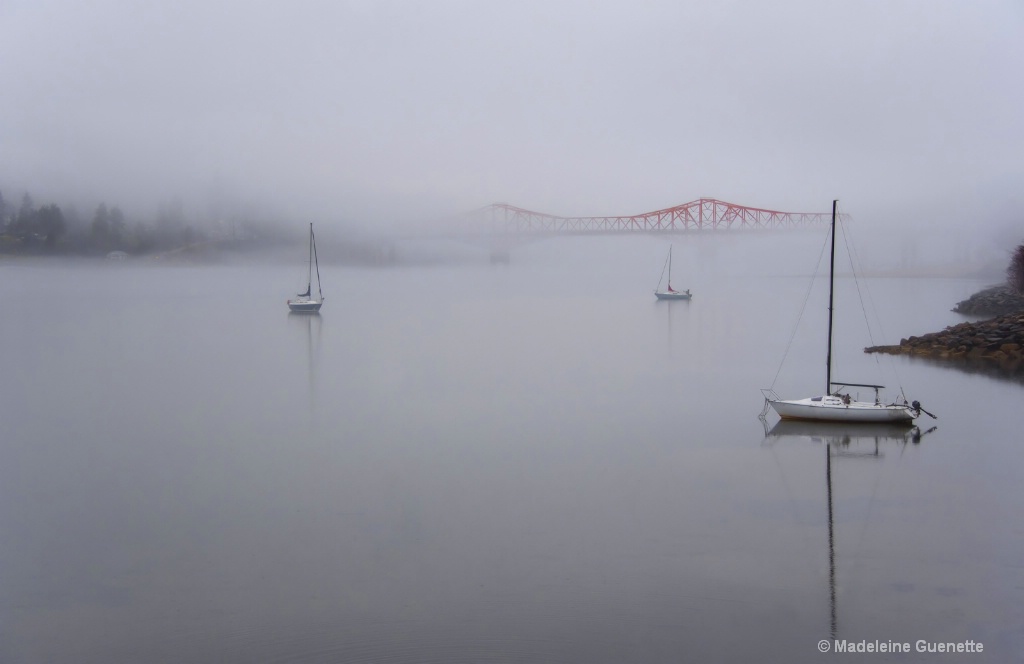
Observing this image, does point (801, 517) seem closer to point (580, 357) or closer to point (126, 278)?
point (580, 357)

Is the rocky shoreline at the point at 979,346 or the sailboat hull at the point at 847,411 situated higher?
the rocky shoreline at the point at 979,346

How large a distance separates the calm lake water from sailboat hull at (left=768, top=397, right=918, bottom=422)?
134 millimetres

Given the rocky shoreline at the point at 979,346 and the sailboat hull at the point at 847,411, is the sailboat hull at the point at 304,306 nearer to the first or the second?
the rocky shoreline at the point at 979,346

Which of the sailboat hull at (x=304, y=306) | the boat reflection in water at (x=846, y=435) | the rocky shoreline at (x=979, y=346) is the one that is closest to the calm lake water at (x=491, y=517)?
the boat reflection in water at (x=846, y=435)

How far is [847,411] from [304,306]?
14505 millimetres

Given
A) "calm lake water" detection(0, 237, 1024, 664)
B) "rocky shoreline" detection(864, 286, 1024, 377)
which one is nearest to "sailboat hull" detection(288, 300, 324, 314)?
"calm lake water" detection(0, 237, 1024, 664)

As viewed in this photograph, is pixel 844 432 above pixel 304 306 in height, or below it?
below

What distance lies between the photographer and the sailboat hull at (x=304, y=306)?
61.9 feet

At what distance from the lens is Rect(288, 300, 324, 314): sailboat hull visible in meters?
18.9

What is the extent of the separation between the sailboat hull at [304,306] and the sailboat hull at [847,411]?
14.2 metres

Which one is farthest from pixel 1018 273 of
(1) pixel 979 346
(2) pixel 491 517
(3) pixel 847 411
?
(2) pixel 491 517

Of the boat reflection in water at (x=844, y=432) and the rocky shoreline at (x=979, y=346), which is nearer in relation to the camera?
the boat reflection in water at (x=844, y=432)

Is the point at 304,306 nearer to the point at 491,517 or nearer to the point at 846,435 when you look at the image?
the point at 846,435

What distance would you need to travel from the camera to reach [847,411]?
606 centimetres
